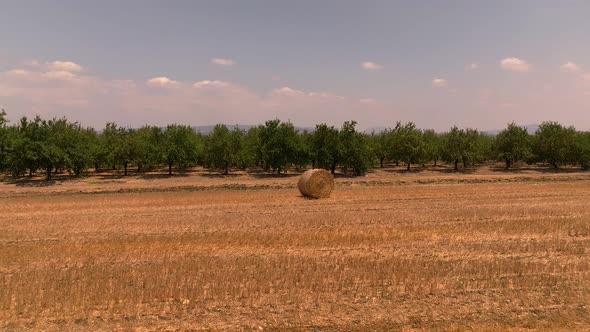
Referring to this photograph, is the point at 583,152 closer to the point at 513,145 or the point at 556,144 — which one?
the point at 556,144

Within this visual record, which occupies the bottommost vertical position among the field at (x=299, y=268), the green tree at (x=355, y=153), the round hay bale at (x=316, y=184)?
the field at (x=299, y=268)

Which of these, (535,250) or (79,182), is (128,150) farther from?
(535,250)

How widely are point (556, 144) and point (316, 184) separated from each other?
44.2 meters

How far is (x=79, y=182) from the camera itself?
129 ft

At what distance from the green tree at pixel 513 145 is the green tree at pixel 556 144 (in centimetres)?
150

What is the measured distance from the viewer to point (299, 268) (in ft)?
35.9

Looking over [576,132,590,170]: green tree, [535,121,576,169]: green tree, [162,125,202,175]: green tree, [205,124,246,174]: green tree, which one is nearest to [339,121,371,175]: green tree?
[205,124,246,174]: green tree

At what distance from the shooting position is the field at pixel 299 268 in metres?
8.09

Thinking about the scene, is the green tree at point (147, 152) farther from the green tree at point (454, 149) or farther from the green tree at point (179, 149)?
the green tree at point (454, 149)

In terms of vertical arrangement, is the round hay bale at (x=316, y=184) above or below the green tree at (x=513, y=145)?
below

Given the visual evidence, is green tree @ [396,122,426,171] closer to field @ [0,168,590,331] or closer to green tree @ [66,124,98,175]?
field @ [0,168,590,331]

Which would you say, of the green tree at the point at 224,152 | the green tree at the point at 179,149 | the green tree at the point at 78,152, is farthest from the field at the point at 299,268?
the green tree at the point at 224,152

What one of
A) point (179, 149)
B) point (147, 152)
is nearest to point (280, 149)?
point (179, 149)

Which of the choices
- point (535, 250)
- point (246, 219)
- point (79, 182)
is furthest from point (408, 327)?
point (79, 182)
